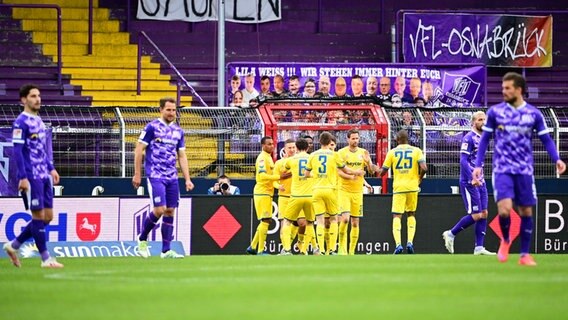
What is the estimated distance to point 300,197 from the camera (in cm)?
2200

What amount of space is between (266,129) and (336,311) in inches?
623

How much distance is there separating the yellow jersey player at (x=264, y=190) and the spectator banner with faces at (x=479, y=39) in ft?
35.8

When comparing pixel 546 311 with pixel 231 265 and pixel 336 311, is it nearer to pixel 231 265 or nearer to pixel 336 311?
pixel 336 311

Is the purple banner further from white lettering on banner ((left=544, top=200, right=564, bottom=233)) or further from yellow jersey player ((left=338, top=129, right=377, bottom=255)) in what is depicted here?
yellow jersey player ((left=338, top=129, right=377, bottom=255))

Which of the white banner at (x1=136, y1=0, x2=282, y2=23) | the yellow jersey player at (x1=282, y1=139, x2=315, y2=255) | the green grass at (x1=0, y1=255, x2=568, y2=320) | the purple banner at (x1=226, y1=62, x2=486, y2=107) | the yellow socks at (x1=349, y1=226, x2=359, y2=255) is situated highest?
the white banner at (x1=136, y1=0, x2=282, y2=23)

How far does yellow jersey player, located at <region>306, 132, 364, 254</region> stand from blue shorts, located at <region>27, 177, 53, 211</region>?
7209 mm

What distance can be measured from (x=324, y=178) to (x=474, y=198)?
8.92 ft

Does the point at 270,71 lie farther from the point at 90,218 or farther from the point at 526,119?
the point at 526,119

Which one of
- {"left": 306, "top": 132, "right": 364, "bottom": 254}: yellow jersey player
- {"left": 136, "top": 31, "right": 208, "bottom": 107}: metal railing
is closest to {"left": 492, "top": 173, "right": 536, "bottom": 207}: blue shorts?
{"left": 306, "top": 132, "right": 364, "bottom": 254}: yellow jersey player

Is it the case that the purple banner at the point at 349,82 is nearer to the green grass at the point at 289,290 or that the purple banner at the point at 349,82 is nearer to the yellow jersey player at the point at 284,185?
the yellow jersey player at the point at 284,185

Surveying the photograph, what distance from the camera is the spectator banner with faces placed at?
109 feet

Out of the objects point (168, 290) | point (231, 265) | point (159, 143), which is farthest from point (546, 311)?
point (159, 143)

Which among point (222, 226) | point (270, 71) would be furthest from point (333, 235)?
point (270, 71)

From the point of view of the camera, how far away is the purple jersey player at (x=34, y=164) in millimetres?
15031
